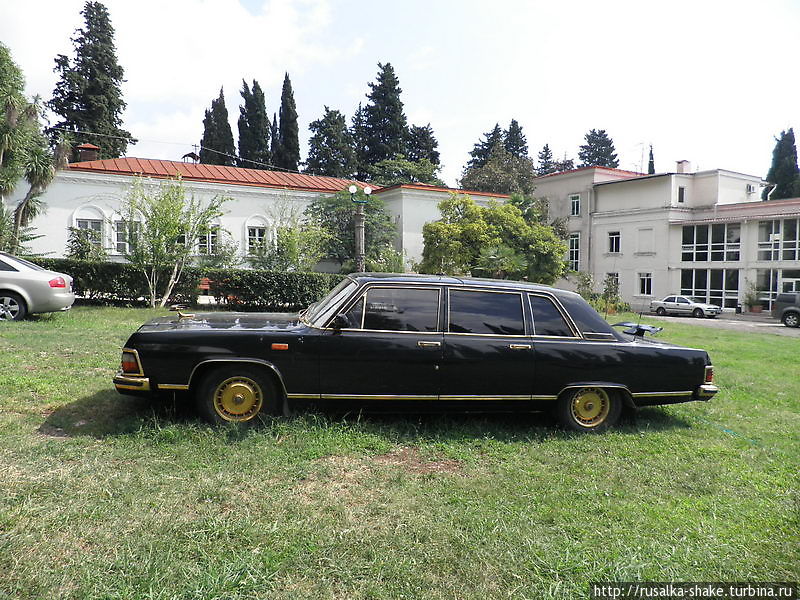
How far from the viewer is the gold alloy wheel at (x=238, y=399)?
17.1 feet

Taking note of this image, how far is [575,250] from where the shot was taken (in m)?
44.8

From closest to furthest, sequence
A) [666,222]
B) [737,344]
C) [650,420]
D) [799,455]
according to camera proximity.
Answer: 1. [799,455]
2. [650,420]
3. [737,344]
4. [666,222]

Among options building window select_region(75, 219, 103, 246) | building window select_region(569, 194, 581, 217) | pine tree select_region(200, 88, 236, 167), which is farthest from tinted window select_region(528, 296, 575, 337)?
pine tree select_region(200, 88, 236, 167)

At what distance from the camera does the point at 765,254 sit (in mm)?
35062

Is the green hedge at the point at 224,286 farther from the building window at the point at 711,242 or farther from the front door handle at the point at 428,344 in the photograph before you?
the building window at the point at 711,242

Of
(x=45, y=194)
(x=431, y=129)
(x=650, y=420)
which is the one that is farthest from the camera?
(x=431, y=129)

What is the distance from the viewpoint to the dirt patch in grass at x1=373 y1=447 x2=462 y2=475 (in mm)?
4516

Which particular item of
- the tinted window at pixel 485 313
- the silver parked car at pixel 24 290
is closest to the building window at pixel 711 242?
the tinted window at pixel 485 313

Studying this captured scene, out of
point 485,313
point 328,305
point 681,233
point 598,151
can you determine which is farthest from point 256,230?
point 598,151

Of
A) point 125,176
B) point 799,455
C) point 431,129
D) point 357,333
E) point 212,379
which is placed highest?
point 431,129

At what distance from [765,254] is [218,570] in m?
40.1

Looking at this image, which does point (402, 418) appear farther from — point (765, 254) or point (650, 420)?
point (765, 254)

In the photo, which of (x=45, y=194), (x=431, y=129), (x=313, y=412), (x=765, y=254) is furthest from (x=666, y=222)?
(x=313, y=412)

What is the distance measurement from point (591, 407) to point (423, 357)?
187 centimetres
